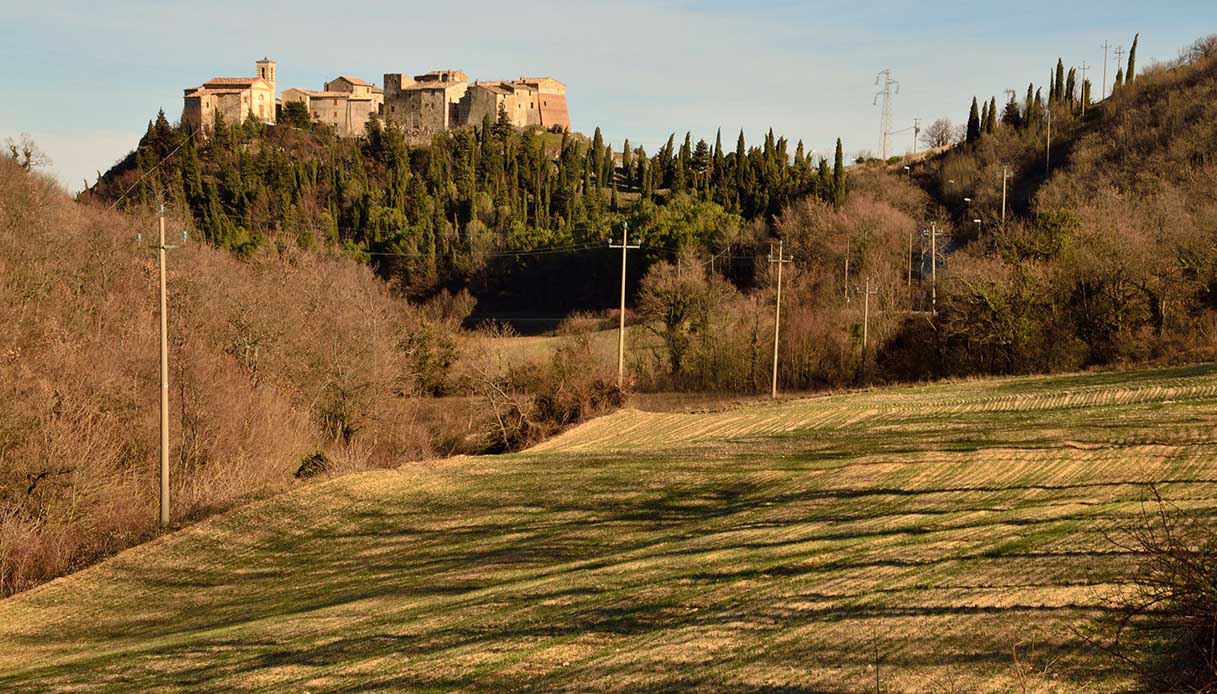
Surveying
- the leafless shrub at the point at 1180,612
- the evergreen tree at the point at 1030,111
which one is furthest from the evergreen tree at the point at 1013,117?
the leafless shrub at the point at 1180,612

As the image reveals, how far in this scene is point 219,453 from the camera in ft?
119

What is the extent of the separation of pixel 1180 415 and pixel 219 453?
29583mm

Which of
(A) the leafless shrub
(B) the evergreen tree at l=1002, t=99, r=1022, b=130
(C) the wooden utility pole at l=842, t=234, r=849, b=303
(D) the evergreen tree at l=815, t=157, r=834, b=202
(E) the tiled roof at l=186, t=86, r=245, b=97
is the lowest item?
(A) the leafless shrub

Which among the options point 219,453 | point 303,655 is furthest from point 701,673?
point 219,453

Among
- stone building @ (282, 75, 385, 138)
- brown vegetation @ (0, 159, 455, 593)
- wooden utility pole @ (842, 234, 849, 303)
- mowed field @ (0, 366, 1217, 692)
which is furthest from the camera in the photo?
stone building @ (282, 75, 385, 138)

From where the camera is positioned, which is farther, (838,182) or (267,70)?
(267,70)

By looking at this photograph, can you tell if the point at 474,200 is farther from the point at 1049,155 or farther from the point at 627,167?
the point at 1049,155

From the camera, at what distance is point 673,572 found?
590 inches

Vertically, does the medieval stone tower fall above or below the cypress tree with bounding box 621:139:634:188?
above

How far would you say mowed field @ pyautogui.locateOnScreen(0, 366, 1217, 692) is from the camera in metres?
10.7

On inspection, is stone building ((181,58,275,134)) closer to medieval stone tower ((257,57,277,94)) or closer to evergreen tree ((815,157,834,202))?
medieval stone tower ((257,57,277,94))

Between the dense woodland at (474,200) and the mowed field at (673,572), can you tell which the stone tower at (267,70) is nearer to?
the dense woodland at (474,200)

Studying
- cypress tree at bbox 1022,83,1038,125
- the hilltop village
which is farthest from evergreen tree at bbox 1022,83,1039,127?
the hilltop village

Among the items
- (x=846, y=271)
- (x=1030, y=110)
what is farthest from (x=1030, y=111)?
(x=846, y=271)
